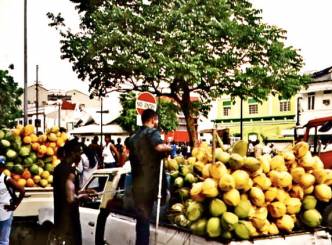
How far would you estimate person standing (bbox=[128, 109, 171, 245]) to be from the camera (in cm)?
551

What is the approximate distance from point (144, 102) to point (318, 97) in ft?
132

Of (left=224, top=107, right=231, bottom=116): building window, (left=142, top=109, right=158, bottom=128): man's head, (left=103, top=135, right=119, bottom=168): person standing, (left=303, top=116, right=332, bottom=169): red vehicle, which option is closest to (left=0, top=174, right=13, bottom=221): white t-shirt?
(left=142, top=109, right=158, bottom=128): man's head

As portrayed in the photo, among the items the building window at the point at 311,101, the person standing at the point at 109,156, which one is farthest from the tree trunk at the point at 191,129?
the building window at the point at 311,101

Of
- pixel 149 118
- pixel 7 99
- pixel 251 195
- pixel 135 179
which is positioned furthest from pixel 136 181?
pixel 7 99

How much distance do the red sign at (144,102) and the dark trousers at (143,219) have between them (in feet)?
15.2

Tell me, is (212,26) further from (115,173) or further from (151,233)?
(151,233)

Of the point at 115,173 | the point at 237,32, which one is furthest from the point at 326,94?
the point at 115,173

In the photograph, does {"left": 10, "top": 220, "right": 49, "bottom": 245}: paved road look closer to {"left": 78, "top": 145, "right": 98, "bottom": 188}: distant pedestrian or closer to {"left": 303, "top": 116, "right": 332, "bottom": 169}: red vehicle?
{"left": 78, "top": 145, "right": 98, "bottom": 188}: distant pedestrian

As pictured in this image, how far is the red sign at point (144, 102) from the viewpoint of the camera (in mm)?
10188

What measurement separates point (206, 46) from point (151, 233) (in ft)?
52.8

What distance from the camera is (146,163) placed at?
18.4 ft

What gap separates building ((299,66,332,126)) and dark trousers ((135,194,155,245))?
1667 inches

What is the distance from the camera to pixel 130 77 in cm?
2159

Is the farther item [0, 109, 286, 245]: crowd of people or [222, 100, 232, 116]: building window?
[222, 100, 232, 116]: building window
